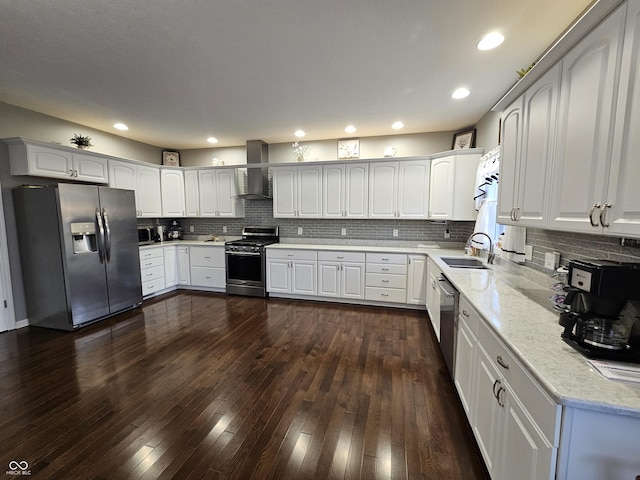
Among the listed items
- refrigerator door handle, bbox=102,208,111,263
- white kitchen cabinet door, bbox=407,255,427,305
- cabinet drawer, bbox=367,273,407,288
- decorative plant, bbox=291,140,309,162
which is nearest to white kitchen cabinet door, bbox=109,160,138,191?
refrigerator door handle, bbox=102,208,111,263

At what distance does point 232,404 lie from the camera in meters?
2.01

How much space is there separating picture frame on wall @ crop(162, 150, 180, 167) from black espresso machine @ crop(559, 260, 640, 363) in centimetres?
610

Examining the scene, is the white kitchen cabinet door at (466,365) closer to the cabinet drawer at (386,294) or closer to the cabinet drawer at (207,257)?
the cabinet drawer at (386,294)

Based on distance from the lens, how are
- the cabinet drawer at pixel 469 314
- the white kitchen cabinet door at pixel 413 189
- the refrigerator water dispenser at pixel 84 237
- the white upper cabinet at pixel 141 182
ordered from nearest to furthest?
1. the cabinet drawer at pixel 469 314
2. the refrigerator water dispenser at pixel 84 237
3. the white kitchen cabinet door at pixel 413 189
4. the white upper cabinet at pixel 141 182

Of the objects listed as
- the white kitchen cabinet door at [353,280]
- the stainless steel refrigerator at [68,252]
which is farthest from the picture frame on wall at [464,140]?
the stainless steel refrigerator at [68,252]

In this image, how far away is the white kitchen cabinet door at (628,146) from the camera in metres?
0.96

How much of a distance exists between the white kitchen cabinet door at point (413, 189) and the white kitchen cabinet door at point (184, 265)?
3.90 metres

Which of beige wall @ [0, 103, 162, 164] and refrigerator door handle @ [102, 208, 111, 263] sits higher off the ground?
beige wall @ [0, 103, 162, 164]

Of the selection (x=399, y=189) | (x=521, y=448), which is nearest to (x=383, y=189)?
(x=399, y=189)

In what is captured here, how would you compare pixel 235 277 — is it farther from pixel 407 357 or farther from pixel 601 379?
Answer: pixel 601 379

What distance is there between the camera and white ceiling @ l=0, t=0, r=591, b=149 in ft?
5.60

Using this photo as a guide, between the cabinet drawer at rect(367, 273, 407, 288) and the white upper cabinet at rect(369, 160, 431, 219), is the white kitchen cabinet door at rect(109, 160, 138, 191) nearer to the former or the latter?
the white upper cabinet at rect(369, 160, 431, 219)

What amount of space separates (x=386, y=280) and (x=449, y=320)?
1.75 metres

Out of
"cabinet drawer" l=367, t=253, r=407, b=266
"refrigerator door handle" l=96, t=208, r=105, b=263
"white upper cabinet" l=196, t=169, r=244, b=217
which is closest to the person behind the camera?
"refrigerator door handle" l=96, t=208, r=105, b=263
